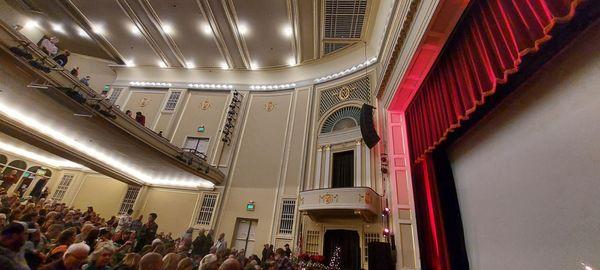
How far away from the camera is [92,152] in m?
7.95

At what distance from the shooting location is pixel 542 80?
2.46m

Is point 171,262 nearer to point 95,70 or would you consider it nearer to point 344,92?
point 344,92

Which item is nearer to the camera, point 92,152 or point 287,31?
point 92,152

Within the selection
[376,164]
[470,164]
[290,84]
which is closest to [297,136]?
[290,84]

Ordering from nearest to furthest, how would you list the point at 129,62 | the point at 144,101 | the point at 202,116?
the point at 202,116, the point at 144,101, the point at 129,62

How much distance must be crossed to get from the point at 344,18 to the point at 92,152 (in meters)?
9.95

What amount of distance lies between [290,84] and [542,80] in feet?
31.5

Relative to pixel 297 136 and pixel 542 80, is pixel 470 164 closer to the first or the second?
pixel 542 80

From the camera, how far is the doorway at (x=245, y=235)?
886cm

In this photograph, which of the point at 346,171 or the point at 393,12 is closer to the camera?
the point at 393,12

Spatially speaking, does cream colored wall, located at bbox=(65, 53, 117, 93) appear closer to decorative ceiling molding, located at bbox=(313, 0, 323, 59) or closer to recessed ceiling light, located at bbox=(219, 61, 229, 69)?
recessed ceiling light, located at bbox=(219, 61, 229, 69)

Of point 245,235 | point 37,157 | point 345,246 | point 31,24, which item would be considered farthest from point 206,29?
point 345,246

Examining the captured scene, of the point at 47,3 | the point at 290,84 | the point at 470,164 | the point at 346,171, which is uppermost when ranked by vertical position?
the point at 47,3

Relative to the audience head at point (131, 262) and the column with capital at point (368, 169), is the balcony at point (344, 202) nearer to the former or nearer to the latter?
the column with capital at point (368, 169)
